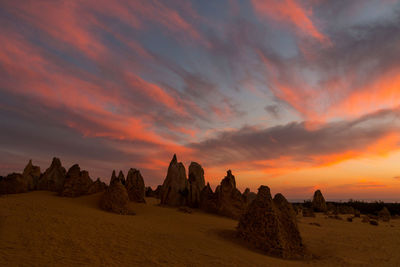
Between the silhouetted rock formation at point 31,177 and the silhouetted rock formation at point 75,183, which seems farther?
the silhouetted rock formation at point 31,177

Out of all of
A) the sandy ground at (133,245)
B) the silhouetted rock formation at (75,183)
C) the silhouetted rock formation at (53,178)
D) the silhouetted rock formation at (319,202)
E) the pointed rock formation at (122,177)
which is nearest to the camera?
the sandy ground at (133,245)

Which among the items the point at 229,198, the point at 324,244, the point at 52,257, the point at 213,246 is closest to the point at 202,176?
the point at 229,198

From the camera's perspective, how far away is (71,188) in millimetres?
29062

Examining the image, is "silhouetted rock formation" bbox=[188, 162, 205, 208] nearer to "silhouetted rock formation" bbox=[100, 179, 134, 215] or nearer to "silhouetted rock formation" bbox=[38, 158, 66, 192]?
"silhouetted rock formation" bbox=[100, 179, 134, 215]

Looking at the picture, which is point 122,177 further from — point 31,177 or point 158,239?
point 158,239

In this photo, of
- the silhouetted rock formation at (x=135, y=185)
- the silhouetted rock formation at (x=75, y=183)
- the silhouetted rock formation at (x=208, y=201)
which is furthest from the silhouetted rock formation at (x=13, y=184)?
the silhouetted rock formation at (x=208, y=201)

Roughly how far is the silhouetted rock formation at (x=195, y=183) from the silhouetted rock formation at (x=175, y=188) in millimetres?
801

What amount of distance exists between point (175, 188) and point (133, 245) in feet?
64.6

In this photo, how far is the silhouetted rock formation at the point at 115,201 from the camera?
24078mm

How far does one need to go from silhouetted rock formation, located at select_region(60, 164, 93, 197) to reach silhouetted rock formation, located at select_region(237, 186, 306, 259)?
776 inches

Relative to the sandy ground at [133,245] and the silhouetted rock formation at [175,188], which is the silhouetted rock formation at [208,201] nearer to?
the silhouetted rock formation at [175,188]

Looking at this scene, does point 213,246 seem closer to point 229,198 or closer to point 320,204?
point 229,198

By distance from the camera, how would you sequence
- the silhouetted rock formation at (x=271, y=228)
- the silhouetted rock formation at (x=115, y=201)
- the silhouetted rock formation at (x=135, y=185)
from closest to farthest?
the silhouetted rock formation at (x=271, y=228), the silhouetted rock formation at (x=115, y=201), the silhouetted rock formation at (x=135, y=185)

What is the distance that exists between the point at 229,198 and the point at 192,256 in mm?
18454
